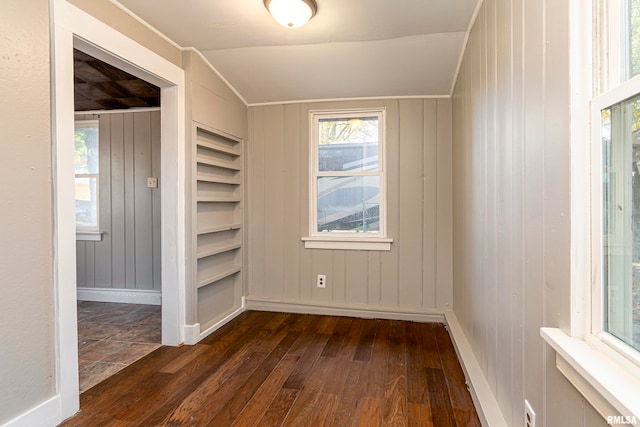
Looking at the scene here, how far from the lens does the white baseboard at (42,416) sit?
1.46m

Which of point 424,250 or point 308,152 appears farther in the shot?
point 308,152

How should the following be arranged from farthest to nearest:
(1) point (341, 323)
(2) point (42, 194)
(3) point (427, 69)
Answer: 1. (1) point (341, 323)
2. (3) point (427, 69)
3. (2) point (42, 194)

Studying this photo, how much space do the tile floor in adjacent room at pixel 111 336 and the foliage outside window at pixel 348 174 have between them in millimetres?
1760

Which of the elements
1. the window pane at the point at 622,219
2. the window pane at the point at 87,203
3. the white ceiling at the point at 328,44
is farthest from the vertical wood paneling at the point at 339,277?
the window pane at the point at 87,203

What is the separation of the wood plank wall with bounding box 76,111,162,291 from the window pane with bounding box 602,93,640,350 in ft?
12.4

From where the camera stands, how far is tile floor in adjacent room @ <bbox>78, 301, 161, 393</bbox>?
2.22 metres

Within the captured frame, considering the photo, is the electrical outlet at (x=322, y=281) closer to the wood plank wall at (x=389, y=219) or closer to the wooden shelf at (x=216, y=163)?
the wood plank wall at (x=389, y=219)

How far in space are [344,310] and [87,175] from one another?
10.9 ft

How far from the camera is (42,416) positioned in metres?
1.55

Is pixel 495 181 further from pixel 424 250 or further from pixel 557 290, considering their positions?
pixel 424 250

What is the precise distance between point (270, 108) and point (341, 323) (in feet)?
7.47

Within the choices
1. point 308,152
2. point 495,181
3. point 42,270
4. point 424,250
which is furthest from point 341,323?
point 42,270

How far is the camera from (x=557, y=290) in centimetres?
99

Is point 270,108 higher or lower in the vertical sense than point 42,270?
higher
